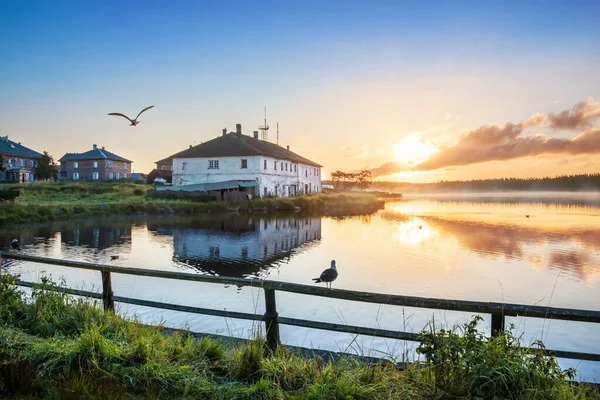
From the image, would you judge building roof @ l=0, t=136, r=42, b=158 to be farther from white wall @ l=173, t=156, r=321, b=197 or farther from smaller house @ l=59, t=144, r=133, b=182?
white wall @ l=173, t=156, r=321, b=197

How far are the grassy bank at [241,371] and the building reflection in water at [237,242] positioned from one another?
10.3 m

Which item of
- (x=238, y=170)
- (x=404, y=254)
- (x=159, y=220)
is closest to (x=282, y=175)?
(x=238, y=170)

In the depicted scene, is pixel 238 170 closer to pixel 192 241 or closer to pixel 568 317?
pixel 192 241

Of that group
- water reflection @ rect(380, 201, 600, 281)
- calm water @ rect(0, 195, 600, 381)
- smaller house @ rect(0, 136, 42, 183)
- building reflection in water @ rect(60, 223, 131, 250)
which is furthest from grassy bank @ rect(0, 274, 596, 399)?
smaller house @ rect(0, 136, 42, 183)

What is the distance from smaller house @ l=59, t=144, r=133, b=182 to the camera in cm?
8175

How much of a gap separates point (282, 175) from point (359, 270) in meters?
44.4

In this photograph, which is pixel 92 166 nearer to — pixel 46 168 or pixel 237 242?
pixel 46 168

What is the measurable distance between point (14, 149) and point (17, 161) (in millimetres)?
3139

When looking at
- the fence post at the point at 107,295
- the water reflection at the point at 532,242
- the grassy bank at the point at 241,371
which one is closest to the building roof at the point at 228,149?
the water reflection at the point at 532,242

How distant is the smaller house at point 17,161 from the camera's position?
237ft

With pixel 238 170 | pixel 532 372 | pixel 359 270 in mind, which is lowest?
pixel 359 270

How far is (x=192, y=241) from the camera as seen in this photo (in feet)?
77.5

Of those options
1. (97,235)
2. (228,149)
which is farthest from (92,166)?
(97,235)

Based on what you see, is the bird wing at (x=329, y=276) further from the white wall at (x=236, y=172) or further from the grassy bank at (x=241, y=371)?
the white wall at (x=236, y=172)
